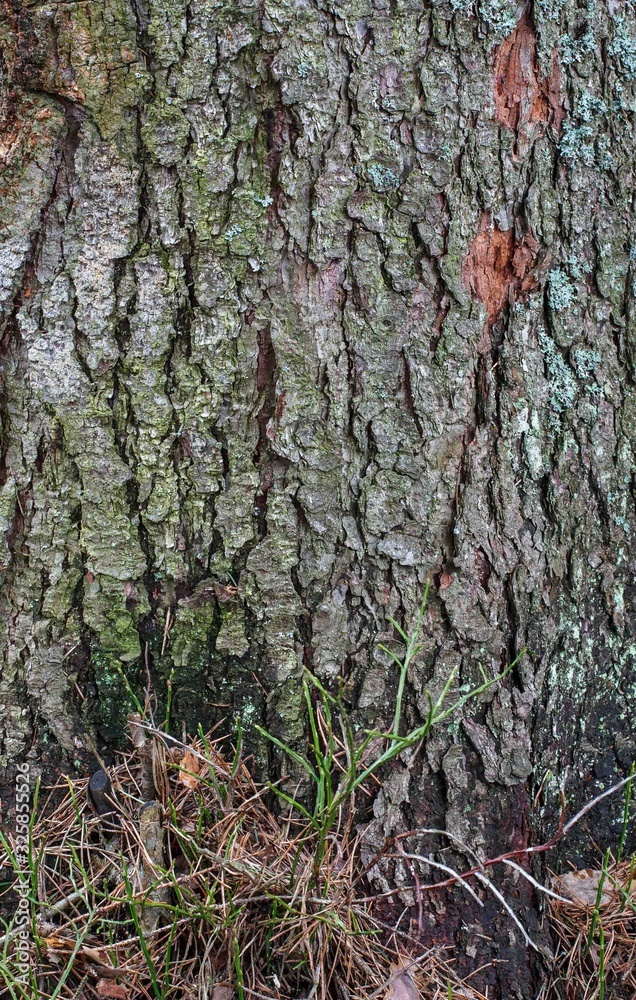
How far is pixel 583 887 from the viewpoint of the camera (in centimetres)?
184

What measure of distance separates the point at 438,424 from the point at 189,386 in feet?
1.89

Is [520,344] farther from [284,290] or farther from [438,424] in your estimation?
[284,290]

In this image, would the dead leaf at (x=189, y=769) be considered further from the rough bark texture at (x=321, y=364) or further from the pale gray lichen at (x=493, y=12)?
the pale gray lichen at (x=493, y=12)

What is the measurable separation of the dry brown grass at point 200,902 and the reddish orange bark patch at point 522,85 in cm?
155

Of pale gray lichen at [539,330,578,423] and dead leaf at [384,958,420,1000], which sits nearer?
dead leaf at [384,958,420,1000]

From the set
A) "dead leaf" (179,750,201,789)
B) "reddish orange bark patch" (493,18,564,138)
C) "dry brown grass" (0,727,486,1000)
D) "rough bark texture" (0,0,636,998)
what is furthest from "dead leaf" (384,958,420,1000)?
"reddish orange bark patch" (493,18,564,138)

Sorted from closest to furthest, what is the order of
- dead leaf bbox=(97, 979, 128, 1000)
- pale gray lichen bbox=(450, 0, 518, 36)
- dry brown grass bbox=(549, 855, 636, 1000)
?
1. dead leaf bbox=(97, 979, 128, 1000)
2. pale gray lichen bbox=(450, 0, 518, 36)
3. dry brown grass bbox=(549, 855, 636, 1000)

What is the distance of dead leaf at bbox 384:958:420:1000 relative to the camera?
1555 mm

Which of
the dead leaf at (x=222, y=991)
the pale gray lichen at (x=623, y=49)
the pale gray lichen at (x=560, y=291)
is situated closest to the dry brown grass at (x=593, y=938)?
the dead leaf at (x=222, y=991)

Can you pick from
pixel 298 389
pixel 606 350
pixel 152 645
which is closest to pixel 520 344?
pixel 606 350

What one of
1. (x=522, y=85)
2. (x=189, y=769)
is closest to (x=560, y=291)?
(x=522, y=85)

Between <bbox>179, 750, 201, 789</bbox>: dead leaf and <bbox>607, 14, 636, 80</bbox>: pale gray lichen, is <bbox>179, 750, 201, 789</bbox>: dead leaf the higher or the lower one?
the lower one

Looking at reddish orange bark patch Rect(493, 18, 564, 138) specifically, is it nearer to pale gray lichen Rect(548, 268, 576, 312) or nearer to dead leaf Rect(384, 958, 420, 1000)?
pale gray lichen Rect(548, 268, 576, 312)

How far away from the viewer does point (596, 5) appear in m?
1.69
